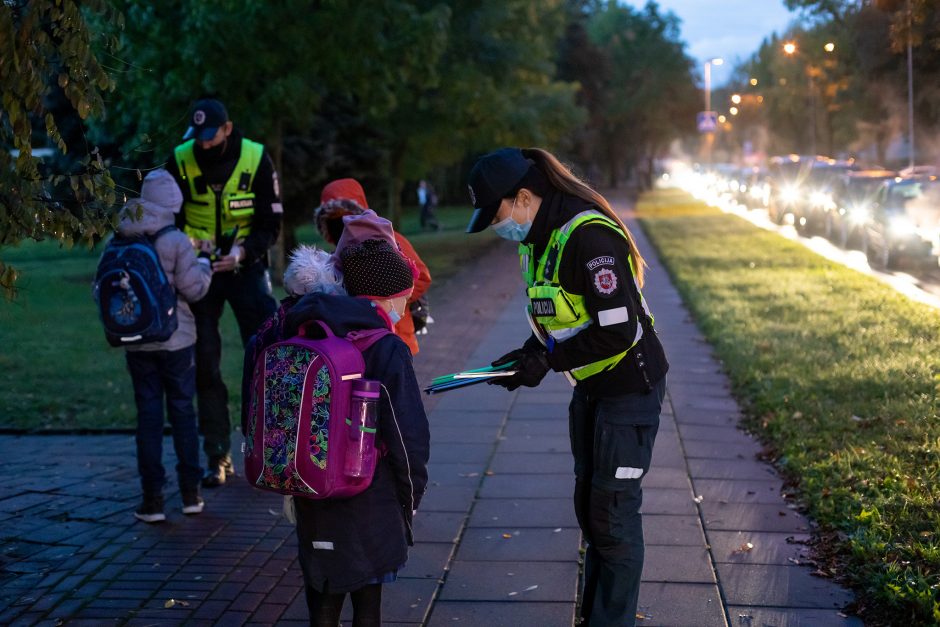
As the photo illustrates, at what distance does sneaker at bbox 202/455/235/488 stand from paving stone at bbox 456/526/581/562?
5.82 ft

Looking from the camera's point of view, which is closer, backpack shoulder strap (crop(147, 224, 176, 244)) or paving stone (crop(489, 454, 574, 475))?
backpack shoulder strap (crop(147, 224, 176, 244))

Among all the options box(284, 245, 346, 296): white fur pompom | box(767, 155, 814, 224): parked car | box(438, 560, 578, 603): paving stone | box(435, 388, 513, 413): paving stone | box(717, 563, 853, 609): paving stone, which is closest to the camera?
box(284, 245, 346, 296): white fur pompom

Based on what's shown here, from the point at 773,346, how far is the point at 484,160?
299 inches

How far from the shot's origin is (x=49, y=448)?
7945 mm

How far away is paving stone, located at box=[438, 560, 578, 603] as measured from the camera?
4930 mm

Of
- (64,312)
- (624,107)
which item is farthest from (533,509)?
(624,107)

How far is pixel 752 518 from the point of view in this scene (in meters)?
5.98

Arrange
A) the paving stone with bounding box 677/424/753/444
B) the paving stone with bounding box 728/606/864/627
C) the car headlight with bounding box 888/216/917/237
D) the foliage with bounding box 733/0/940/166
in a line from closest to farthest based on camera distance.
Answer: the paving stone with bounding box 728/606/864/627
the paving stone with bounding box 677/424/753/444
the foliage with bounding box 733/0/940/166
the car headlight with bounding box 888/216/917/237

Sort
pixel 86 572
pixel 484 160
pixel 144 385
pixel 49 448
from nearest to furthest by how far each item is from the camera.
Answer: pixel 484 160
pixel 86 572
pixel 144 385
pixel 49 448

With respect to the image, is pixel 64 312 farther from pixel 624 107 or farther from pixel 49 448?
pixel 624 107

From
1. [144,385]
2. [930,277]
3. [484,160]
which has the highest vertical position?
[484,160]

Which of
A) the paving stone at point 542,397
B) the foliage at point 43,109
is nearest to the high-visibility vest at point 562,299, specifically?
the foliage at point 43,109

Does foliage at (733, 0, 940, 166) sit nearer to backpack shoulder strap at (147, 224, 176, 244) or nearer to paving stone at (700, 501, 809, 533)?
paving stone at (700, 501, 809, 533)

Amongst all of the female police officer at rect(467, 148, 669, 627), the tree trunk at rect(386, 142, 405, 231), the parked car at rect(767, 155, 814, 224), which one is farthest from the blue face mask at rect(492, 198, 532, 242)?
the parked car at rect(767, 155, 814, 224)
